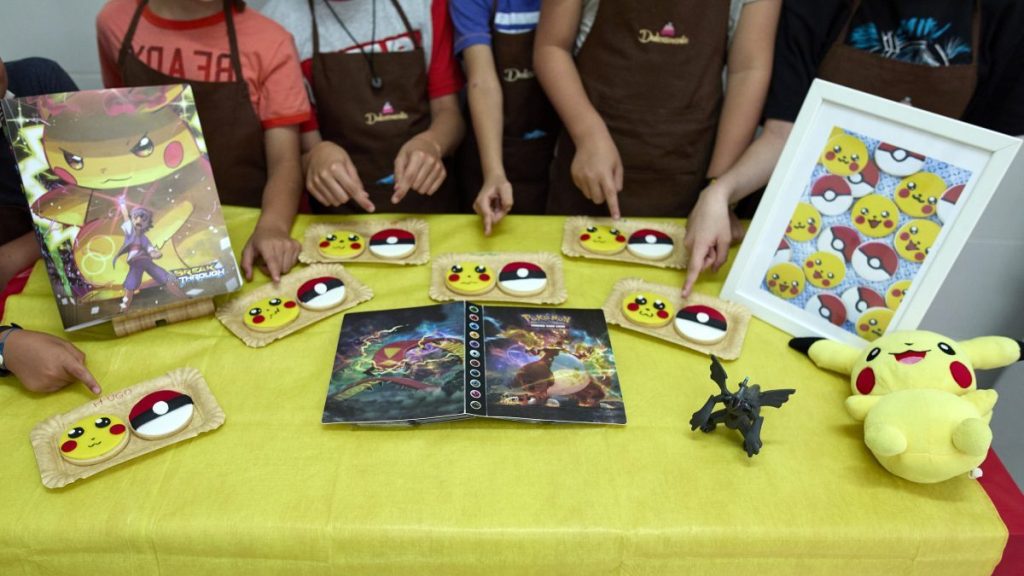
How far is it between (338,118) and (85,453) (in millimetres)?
868

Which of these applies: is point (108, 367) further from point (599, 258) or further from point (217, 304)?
point (599, 258)

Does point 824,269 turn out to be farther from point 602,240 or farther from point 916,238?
point 602,240

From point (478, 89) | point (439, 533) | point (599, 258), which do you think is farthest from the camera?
point (478, 89)

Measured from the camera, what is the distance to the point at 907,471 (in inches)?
27.3

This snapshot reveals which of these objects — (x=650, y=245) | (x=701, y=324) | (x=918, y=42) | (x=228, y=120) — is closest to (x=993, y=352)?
(x=701, y=324)

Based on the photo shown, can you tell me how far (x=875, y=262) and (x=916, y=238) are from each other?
0.06 meters

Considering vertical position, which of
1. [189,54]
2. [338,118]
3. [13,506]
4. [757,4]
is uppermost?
[757,4]

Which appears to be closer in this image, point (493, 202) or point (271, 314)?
point (271, 314)

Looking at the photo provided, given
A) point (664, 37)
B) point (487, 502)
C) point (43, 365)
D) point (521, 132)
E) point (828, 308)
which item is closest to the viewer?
point (487, 502)

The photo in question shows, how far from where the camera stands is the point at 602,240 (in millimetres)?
1076

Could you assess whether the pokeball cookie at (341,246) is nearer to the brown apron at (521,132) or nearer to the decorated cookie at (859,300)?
the brown apron at (521,132)

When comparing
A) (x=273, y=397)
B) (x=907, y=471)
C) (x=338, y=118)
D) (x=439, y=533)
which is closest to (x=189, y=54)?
(x=338, y=118)

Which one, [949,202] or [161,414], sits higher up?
[949,202]

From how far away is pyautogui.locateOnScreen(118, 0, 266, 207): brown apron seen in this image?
121 cm
